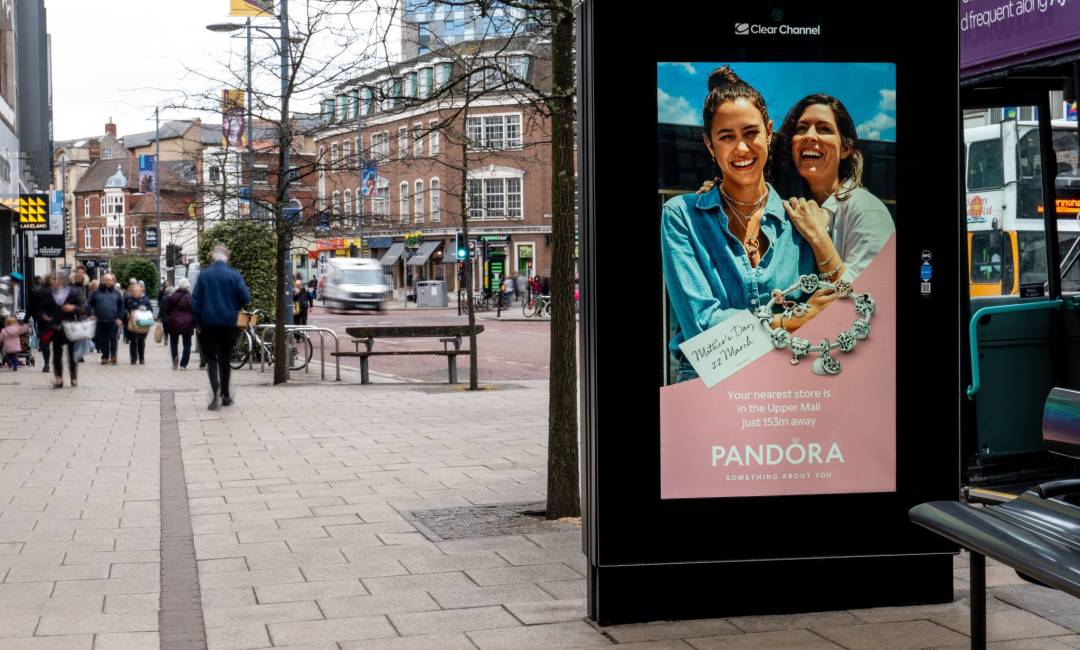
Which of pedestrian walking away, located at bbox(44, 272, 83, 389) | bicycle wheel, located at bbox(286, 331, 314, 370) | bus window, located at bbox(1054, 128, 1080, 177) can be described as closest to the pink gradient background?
bus window, located at bbox(1054, 128, 1080, 177)

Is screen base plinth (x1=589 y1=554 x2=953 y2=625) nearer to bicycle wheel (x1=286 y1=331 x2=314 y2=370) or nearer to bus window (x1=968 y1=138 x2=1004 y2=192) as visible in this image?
bus window (x1=968 y1=138 x2=1004 y2=192)

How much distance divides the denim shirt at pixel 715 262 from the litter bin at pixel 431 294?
193 feet

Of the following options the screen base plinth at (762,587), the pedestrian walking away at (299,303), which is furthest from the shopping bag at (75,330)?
the screen base plinth at (762,587)

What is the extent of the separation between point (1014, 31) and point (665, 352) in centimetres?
381

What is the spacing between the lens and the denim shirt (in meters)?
4.84

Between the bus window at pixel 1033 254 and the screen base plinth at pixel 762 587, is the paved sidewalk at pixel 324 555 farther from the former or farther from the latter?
the bus window at pixel 1033 254

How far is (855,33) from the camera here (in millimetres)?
4918

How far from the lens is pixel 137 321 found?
25.4m

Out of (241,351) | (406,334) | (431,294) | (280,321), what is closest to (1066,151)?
(406,334)

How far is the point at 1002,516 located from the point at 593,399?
1502mm

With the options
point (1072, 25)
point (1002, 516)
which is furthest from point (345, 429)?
point (1002, 516)

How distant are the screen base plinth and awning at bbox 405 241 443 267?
7086 cm

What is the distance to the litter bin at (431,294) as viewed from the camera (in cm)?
6347

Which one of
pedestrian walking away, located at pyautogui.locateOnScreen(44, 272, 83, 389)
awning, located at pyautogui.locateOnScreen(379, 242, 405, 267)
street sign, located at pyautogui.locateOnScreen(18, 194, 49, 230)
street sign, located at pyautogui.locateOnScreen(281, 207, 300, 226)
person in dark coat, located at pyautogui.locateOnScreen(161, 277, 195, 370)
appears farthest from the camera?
awning, located at pyautogui.locateOnScreen(379, 242, 405, 267)
